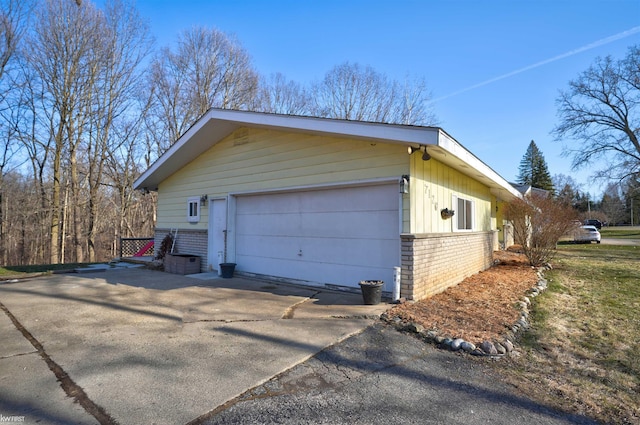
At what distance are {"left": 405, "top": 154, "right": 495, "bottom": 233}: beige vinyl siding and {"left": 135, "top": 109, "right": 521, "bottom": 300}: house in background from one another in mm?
23

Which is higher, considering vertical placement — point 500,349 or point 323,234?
point 323,234

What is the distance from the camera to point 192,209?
435 inches

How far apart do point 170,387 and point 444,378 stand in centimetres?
263

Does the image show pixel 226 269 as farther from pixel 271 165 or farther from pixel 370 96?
pixel 370 96

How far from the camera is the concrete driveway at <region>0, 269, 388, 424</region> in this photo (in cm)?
278

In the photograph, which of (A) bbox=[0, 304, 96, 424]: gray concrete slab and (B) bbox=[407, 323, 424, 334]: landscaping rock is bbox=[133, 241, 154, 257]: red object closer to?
(A) bbox=[0, 304, 96, 424]: gray concrete slab

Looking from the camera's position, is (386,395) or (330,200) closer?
(386,395)

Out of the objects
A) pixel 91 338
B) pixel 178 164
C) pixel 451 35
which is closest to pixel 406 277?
pixel 91 338

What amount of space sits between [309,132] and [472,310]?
15.4 ft

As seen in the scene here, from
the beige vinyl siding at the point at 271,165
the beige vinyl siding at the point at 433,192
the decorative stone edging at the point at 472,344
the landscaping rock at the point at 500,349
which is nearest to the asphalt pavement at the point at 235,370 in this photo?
the decorative stone edging at the point at 472,344

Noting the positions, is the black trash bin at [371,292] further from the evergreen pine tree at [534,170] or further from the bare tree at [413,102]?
the evergreen pine tree at [534,170]

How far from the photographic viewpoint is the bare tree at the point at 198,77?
21328 mm

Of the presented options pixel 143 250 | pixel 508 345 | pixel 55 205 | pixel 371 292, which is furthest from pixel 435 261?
pixel 55 205

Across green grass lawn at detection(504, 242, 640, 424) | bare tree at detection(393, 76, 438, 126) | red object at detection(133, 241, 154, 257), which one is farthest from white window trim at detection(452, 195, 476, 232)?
bare tree at detection(393, 76, 438, 126)
